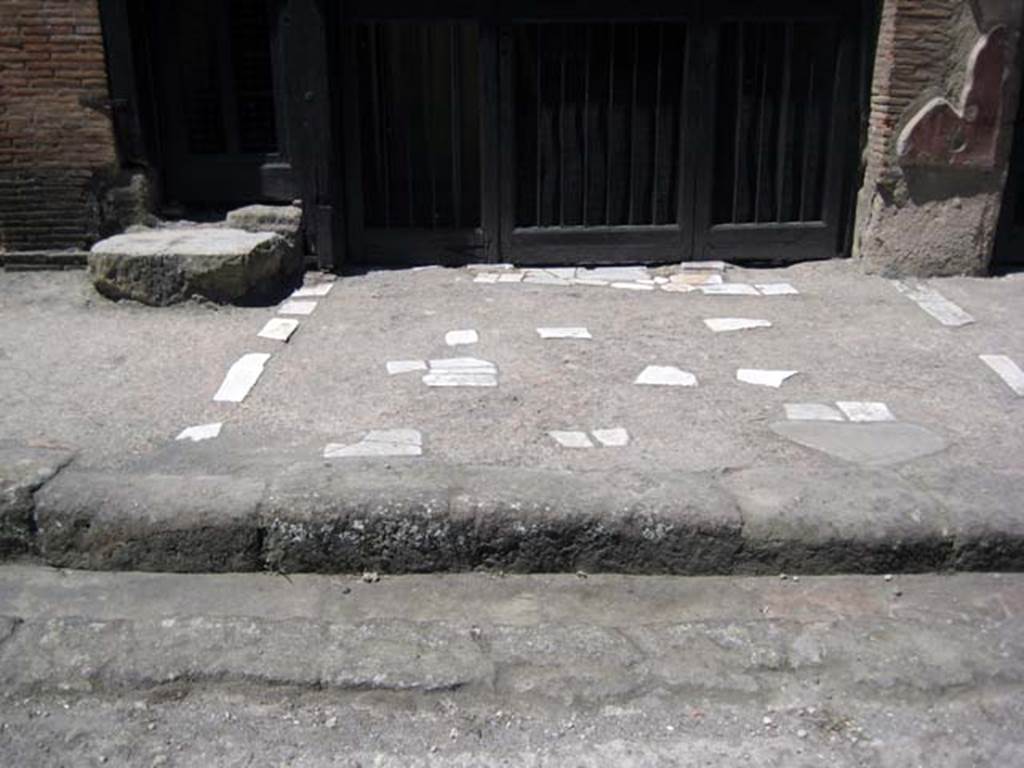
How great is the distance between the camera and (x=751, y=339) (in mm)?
5734

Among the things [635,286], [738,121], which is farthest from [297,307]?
[738,121]

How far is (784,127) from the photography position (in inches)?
279

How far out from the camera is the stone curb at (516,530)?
142 inches

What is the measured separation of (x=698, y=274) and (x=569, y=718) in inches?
178

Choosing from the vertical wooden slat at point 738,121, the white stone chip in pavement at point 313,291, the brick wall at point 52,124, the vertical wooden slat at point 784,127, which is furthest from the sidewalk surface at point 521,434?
the vertical wooden slat at point 738,121

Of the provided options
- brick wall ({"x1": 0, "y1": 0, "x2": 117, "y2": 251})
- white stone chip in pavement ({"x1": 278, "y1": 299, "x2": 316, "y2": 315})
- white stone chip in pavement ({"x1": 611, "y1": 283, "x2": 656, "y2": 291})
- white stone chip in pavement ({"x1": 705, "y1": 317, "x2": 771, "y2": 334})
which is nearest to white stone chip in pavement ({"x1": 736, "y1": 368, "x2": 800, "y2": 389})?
white stone chip in pavement ({"x1": 705, "y1": 317, "x2": 771, "y2": 334})

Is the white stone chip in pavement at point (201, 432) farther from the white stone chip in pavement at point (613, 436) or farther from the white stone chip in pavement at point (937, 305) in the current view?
the white stone chip in pavement at point (937, 305)

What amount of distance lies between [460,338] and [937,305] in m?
2.86

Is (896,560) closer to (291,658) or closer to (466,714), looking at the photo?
(466,714)

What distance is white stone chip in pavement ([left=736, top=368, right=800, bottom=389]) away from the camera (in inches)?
199

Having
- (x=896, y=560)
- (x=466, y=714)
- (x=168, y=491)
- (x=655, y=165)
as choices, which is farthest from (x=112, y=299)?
(x=896, y=560)

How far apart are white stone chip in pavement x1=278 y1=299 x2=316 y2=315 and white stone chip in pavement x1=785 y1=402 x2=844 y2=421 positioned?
2.93 m

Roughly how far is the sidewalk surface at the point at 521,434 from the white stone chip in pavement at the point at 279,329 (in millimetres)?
64

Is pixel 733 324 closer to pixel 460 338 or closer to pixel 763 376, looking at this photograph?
pixel 763 376
